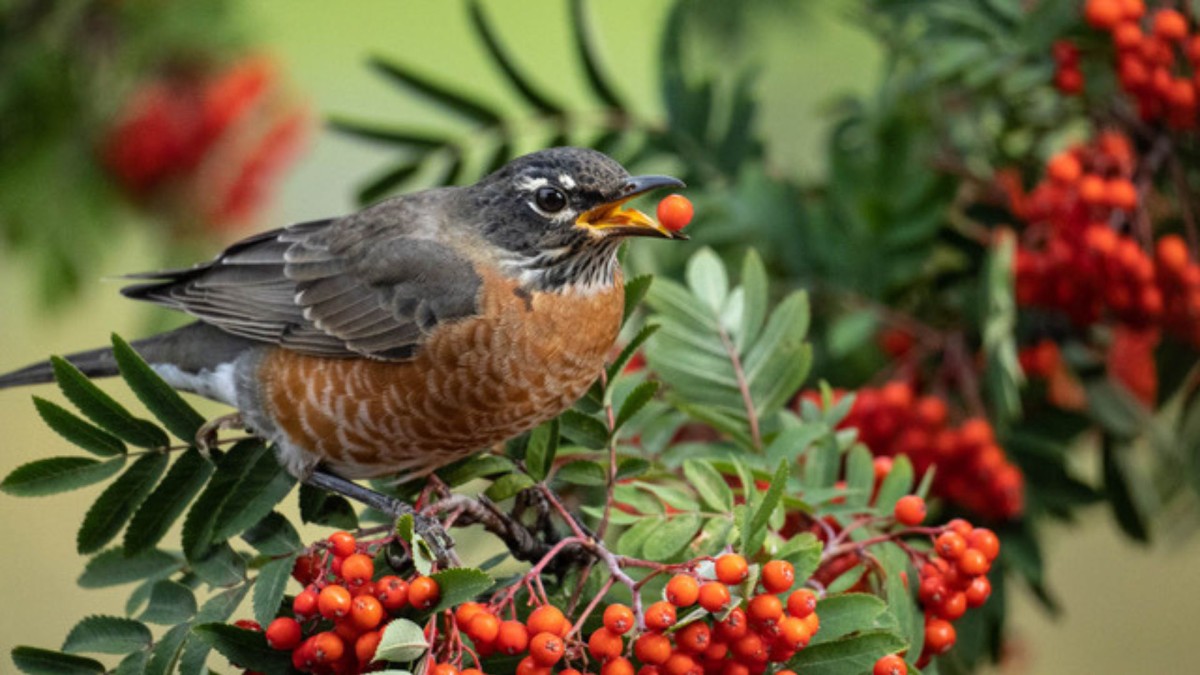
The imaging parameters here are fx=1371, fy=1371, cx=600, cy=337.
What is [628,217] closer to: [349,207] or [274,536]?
[274,536]

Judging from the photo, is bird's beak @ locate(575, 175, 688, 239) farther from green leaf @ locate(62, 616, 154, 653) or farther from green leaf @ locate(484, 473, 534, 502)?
green leaf @ locate(62, 616, 154, 653)

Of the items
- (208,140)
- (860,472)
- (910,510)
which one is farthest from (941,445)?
(208,140)

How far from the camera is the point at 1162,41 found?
233 cm

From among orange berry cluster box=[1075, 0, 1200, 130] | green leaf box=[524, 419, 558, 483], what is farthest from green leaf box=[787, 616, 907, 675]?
orange berry cluster box=[1075, 0, 1200, 130]

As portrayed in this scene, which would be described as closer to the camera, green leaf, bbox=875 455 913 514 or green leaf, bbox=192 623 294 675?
green leaf, bbox=192 623 294 675

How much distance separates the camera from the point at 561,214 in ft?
6.93

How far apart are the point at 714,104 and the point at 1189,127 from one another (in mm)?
895

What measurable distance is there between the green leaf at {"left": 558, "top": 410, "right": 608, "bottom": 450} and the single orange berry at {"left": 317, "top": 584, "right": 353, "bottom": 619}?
46cm

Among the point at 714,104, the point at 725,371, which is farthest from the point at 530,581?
the point at 714,104

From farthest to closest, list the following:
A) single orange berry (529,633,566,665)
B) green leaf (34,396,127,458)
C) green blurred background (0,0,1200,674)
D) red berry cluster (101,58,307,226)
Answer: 1. green blurred background (0,0,1200,674)
2. red berry cluster (101,58,307,226)
3. green leaf (34,396,127,458)
4. single orange berry (529,633,566,665)

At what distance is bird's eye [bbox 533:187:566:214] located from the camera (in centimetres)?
208

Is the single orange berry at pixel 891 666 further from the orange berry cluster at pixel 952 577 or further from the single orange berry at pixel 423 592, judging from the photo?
the single orange berry at pixel 423 592

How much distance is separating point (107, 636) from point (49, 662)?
7 centimetres

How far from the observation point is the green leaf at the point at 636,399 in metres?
1.75
